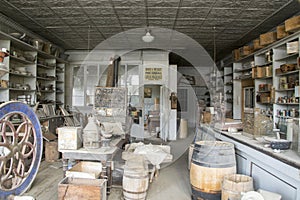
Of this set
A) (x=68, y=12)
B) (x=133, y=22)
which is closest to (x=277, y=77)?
(x=133, y=22)

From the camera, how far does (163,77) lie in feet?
25.3

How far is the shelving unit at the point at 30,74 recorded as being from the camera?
4448 mm

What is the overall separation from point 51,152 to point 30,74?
171 cm

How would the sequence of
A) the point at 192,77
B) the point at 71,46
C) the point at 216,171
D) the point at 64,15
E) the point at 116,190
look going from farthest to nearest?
Answer: 1. the point at 192,77
2. the point at 71,46
3. the point at 64,15
4. the point at 116,190
5. the point at 216,171

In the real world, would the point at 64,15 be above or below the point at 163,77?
above

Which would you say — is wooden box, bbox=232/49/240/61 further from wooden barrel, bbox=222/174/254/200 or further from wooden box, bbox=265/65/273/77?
wooden barrel, bbox=222/174/254/200

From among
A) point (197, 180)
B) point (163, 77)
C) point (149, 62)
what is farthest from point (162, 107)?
point (197, 180)

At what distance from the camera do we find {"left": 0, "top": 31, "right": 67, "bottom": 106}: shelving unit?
445 centimetres

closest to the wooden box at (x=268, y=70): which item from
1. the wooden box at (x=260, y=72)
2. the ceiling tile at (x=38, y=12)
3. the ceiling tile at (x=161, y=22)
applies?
the wooden box at (x=260, y=72)

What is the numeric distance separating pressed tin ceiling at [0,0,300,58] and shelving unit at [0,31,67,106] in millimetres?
510

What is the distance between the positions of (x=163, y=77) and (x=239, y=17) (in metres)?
3.51

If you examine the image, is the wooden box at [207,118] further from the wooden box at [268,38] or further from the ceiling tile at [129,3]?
the ceiling tile at [129,3]

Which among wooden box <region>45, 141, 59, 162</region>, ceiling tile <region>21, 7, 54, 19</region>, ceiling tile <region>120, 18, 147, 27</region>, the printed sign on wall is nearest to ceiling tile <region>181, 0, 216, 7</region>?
ceiling tile <region>120, 18, 147, 27</region>

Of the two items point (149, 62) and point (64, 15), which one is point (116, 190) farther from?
point (149, 62)
